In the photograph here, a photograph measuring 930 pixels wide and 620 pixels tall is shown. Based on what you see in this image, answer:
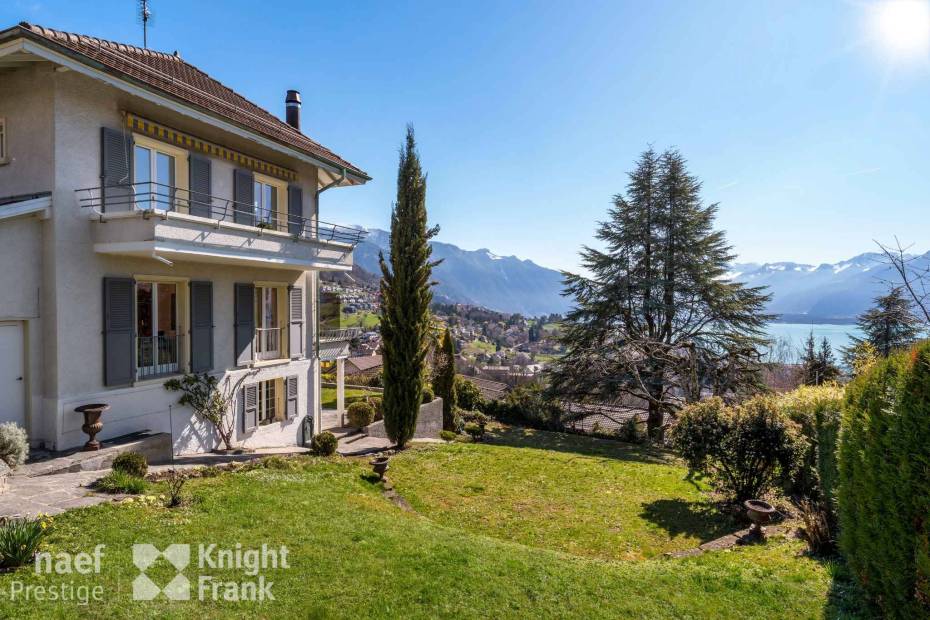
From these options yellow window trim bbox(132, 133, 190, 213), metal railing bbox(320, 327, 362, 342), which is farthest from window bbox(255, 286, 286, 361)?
yellow window trim bbox(132, 133, 190, 213)

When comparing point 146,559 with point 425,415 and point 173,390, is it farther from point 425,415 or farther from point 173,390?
point 425,415

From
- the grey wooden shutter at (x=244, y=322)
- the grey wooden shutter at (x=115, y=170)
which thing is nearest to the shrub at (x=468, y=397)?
the grey wooden shutter at (x=244, y=322)

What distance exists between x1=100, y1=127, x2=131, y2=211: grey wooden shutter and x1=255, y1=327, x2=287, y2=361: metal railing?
505cm

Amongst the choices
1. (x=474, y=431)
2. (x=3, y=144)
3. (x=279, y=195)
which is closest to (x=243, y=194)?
(x=279, y=195)

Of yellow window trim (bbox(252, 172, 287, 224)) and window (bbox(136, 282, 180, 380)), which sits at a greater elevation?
yellow window trim (bbox(252, 172, 287, 224))

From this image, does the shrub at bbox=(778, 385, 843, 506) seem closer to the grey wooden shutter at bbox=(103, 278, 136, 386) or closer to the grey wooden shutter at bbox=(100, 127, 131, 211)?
the grey wooden shutter at bbox=(103, 278, 136, 386)

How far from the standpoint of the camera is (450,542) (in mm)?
6402

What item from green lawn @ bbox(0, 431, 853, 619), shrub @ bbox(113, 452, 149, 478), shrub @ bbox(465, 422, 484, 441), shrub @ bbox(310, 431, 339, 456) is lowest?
shrub @ bbox(465, 422, 484, 441)

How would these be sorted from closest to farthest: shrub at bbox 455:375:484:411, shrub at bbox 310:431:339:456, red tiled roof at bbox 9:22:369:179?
1. red tiled roof at bbox 9:22:369:179
2. shrub at bbox 310:431:339:456
3. shrub at bbox 455:375:484:411

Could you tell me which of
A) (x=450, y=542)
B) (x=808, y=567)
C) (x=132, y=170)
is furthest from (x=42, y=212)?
(x=808, y=567)

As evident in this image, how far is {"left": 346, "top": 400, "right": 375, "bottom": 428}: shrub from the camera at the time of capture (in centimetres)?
1744

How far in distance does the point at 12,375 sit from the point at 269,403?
649 cm

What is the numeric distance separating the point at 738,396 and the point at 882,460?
1755 centimetres

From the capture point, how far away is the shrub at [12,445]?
7719mm
